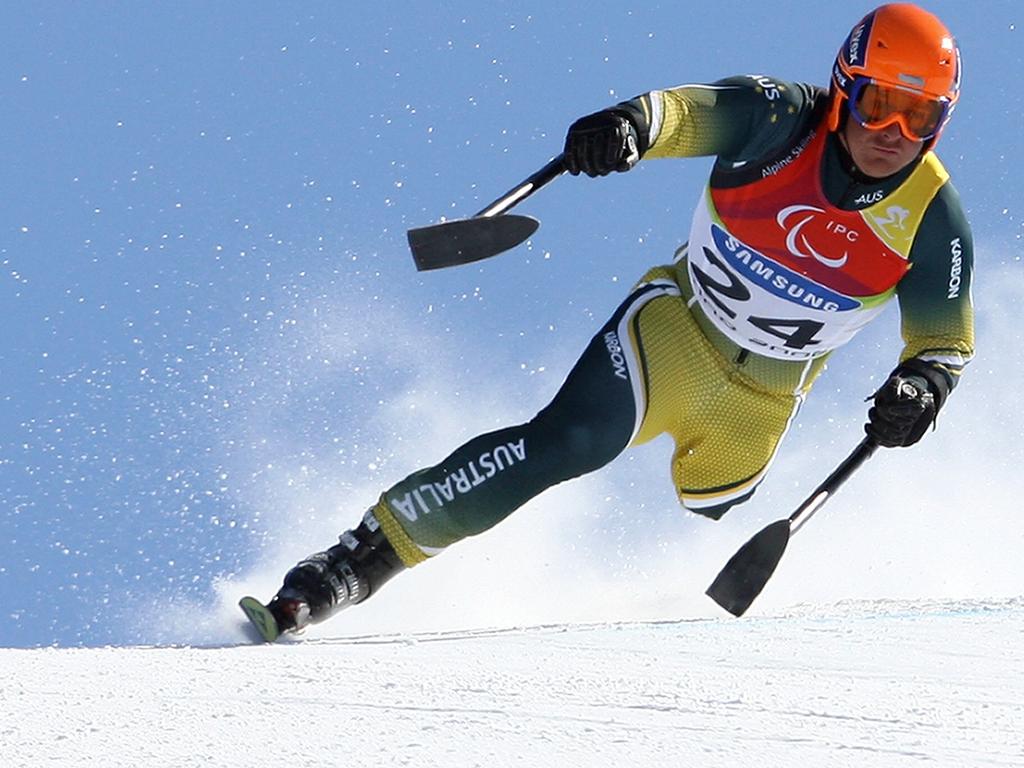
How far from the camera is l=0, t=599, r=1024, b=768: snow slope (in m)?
2.11

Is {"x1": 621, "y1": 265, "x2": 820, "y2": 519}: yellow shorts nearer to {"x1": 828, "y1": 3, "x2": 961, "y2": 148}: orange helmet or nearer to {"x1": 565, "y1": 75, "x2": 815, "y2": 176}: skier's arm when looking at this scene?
{"x1": 565, "y1": 75, "x2": 815, "y2": 176}: skier's arm

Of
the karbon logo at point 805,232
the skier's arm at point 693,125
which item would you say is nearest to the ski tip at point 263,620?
the skier's arm at point 693,125

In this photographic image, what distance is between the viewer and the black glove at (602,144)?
12.7 ft

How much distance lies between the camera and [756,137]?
433cm

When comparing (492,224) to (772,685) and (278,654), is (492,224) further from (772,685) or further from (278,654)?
(772,685)

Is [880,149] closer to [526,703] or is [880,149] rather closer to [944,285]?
[944,285]

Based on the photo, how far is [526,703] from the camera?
2484 mm

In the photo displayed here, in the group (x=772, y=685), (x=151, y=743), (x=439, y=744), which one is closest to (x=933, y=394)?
(x=772, y=685)

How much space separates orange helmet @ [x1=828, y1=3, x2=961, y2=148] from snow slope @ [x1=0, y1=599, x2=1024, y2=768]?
1472 mm

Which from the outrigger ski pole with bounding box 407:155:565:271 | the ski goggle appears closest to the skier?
the ski goggle

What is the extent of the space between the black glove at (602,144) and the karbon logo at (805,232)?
0.66 m

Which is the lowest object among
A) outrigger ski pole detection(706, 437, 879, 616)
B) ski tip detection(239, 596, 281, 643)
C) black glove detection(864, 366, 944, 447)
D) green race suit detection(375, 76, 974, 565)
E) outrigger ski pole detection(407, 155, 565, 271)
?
outrigger ski pole detection(706, 437, 879, 616)

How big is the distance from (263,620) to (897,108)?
2.28m

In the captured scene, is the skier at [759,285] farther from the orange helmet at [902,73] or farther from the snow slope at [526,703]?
the snow slope at [526,703]
